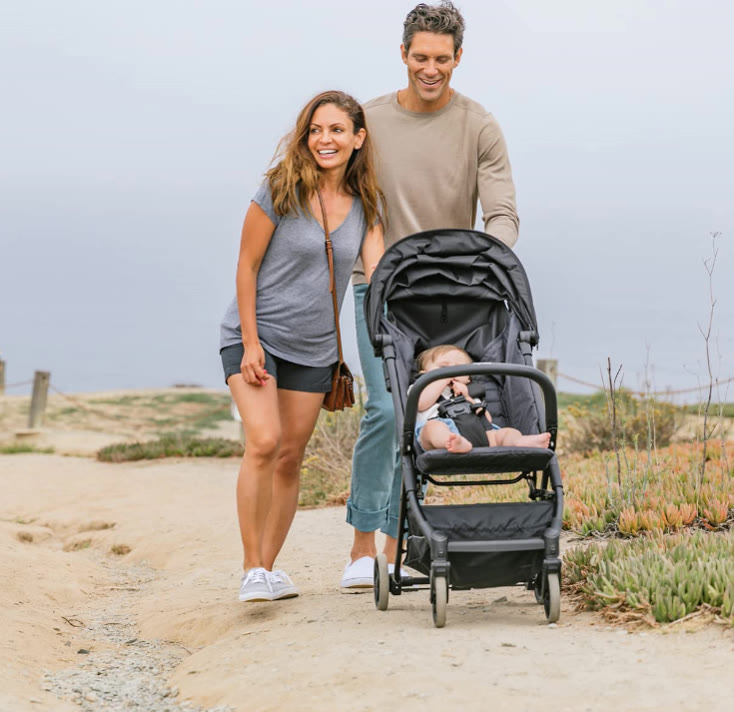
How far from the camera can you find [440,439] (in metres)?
4.25

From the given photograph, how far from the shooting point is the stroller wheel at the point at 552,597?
4.18 meters

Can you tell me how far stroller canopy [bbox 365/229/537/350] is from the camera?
185 inches

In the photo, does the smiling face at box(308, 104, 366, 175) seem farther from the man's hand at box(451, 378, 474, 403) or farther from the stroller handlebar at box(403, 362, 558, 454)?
the stroller handlebar at box(403, 362, 558, 454)

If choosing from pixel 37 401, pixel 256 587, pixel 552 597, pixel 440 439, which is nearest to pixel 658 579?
pixel 552 597

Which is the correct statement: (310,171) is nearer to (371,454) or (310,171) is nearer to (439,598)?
(371,454)

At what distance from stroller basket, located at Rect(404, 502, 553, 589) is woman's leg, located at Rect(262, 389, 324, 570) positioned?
3.12 feet

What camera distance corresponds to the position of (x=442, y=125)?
200 inches

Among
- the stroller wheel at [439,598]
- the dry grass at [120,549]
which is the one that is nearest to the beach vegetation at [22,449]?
the dry grass at [120,549]

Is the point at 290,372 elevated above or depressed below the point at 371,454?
above

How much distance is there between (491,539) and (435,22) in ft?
8.15

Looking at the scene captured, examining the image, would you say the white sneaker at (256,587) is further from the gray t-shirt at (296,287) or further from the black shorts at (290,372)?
the gray t-shirt at (296,287)

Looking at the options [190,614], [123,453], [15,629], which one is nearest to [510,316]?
[190,614]

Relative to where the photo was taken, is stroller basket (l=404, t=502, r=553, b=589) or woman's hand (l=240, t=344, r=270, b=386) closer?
stroller basket (l=404, t=502, r=553, b=589)

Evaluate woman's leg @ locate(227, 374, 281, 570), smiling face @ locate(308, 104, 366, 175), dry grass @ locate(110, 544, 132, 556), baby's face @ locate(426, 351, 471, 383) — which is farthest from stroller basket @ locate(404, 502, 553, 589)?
dry grass @ locate(110, 544, 132, 556)
